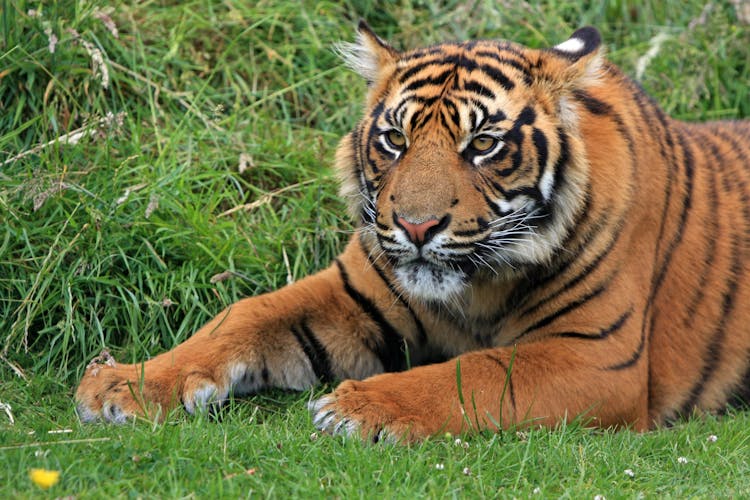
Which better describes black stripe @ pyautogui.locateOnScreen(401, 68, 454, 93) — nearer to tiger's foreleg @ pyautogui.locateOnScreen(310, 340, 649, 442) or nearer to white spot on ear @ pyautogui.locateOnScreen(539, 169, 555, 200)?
white spot on ear @ pyautogui.locateOnScreen(539, 169, 555, 200)

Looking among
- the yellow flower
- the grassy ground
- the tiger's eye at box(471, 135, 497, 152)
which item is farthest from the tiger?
the yellow flower

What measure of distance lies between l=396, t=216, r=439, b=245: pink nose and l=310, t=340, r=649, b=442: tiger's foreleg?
1.42 ft

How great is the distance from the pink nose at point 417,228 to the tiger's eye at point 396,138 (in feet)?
1.15

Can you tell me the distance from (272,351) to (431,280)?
0.76 meters

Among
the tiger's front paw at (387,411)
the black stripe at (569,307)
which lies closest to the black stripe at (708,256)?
the black stripe at (569,307)

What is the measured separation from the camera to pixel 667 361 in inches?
161

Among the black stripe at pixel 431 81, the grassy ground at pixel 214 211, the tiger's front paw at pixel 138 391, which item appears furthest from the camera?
the black stripe at pixel 431 81

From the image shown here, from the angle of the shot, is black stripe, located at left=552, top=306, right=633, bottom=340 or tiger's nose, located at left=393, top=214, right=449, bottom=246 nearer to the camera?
Result: tiger's nose, located at left=393, top=214, right=449, bottom=246

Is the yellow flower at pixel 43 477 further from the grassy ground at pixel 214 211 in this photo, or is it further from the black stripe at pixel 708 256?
the black stripe at pixel 708 256

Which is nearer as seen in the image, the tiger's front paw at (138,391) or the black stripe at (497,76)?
the tiger's front paw at (138,391)

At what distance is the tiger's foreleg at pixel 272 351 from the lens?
370 centimetres

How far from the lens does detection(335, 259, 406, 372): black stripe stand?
4188 millimetres

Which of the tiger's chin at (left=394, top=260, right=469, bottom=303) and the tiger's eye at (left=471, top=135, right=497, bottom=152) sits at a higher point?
the tiger's eye at (left=471, top=135, right=497, bottom=152)

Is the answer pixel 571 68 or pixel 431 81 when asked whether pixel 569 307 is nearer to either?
pixel 571 68
